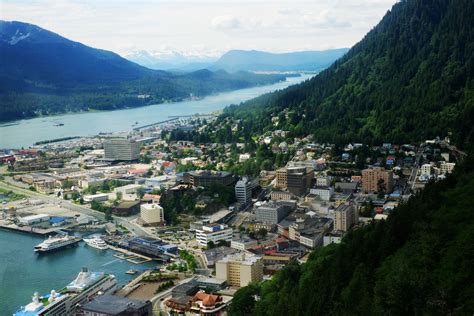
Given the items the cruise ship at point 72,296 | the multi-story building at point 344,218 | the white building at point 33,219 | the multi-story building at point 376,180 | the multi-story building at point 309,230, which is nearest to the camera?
the cruise ship at point 72,296

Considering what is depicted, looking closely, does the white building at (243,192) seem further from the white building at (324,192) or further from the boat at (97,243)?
the boat at (97,243)

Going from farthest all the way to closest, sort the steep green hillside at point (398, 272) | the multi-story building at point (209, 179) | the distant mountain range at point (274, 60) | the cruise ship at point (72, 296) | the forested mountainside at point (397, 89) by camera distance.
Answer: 1. the distant mountain range at point (274, 60)
2. the forested mountainside at point (397, 89)
3. the multi-story building at point (209, 179)
4. the cruise ship at point (72, 296)
5. the steep green hillside at point (398, 272)

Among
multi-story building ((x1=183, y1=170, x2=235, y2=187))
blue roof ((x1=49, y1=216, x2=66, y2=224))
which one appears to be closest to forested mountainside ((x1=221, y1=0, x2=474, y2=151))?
multi-story building ((x1=183, y1=170, x2=235, y2=187))

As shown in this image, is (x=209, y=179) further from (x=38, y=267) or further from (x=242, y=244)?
(x=38, y=267)

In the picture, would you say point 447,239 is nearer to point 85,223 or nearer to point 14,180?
point 85,223

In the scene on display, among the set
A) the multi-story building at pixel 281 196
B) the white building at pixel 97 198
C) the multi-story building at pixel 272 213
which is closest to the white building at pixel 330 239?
the multi-story building at pixel 272 213

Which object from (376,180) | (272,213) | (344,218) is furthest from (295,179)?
(344,218)

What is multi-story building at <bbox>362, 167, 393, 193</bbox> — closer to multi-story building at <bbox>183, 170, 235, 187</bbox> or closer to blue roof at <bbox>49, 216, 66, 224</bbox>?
multi-story building at <bbox>183, 170, 235, 187</bbox>
